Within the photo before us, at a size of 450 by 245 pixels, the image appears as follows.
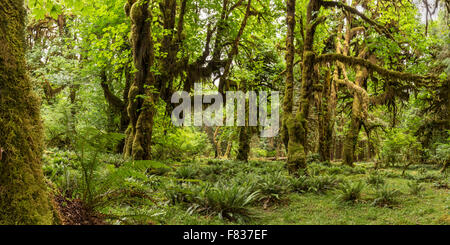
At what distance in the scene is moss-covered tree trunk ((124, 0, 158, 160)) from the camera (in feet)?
29.8

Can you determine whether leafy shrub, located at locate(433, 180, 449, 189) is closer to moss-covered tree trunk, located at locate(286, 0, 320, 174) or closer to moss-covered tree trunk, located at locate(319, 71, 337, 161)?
moss-covered tree trunk, located at locate(286, 0, 320, 174)

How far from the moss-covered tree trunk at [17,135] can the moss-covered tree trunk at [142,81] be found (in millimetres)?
6584

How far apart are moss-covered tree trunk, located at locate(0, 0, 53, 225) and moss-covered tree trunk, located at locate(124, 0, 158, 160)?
6.58 m

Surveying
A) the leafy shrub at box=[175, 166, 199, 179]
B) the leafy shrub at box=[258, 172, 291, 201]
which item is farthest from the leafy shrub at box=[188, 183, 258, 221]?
the leafy shrub at box=[175, 166, 199, 179]

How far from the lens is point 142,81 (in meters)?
9.44

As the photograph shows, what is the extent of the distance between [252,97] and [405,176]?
28.0ft

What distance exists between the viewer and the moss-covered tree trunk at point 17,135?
204 cm

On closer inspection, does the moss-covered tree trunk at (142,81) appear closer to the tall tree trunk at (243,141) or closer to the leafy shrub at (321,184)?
the leafy shrub at (321,184)

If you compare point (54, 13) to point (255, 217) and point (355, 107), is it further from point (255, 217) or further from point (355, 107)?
point (355, 107)

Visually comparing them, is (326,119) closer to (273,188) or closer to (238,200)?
(273,188)

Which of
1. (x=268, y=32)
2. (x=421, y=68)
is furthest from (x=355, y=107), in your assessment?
(x=268, y=32)

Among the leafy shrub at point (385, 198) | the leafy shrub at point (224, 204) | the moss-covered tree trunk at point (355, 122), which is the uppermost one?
the moss-covered tree trunk at point (355, 122)

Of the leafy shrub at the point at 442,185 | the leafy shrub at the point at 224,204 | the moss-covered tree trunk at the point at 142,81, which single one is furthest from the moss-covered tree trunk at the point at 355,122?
the leafy shrub at the point at 224,204
